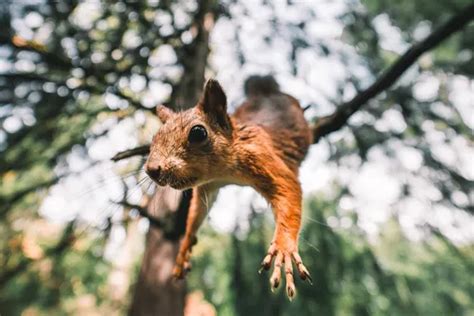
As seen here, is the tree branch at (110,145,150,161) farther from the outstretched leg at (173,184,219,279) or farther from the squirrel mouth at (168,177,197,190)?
the outstretched leg at (173,184,219,279)

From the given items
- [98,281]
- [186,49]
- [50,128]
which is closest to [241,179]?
[186,49]

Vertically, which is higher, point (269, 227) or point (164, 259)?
point (164, 259)

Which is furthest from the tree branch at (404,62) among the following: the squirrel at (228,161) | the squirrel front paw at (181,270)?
the squirrel front paw at (181,270)

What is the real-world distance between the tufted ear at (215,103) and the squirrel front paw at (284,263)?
0.53 m

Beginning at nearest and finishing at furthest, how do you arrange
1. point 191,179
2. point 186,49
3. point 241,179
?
point 191,179
point 241,179
point 186,49

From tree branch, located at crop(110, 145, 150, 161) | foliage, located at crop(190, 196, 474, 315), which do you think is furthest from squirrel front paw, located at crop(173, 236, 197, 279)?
foliage, located at crop(190, 196, 474, 315)

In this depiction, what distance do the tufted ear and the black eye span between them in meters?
0.11

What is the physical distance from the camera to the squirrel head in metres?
1.29

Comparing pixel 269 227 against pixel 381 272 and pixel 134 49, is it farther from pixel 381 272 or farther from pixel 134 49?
pixel 134 49

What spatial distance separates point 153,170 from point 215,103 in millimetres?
369

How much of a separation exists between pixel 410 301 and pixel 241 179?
344 cm

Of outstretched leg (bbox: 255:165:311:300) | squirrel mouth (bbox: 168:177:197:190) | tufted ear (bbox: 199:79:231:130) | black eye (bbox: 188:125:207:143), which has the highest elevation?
tufted ear (bbox: 199:79:231:130)

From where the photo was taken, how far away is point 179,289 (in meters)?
2.62

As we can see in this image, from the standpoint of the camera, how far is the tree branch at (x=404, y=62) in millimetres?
2131
